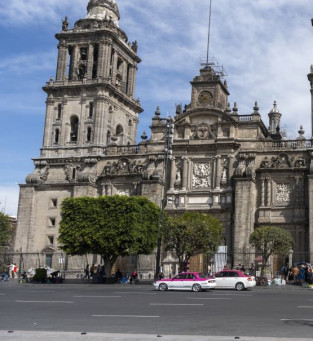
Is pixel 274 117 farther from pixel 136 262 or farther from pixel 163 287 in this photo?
pixel 163 287

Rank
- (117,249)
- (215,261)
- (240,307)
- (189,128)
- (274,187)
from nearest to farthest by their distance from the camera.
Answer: (240,307) → (117,249) → (215,261) → (274,187) → (189,128)

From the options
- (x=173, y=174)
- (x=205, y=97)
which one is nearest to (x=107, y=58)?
(x=205, y=97)

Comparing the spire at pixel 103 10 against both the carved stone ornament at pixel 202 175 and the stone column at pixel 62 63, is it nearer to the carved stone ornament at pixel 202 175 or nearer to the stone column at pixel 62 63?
the stone column at pixel 62 63

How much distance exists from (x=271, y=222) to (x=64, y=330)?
123 feet

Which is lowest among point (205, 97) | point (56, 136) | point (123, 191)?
point (123, 191)

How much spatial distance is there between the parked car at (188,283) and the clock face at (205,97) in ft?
84.5

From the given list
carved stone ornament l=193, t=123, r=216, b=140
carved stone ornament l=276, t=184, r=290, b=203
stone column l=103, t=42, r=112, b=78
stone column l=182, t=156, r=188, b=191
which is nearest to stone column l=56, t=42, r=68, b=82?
stone column l=103, t=42, r=112, b=78

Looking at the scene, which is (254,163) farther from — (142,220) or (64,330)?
(64,330)

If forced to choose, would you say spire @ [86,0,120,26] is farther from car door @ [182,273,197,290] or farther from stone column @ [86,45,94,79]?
car door @ [182,273,197,290]

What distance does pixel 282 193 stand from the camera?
49969 millimetres

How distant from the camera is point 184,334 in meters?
12.8

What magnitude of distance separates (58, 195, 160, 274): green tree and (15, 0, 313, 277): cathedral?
4643 mm

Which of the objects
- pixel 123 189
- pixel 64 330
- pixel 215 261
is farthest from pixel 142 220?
pixel 64 330

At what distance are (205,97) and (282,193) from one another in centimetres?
1204
